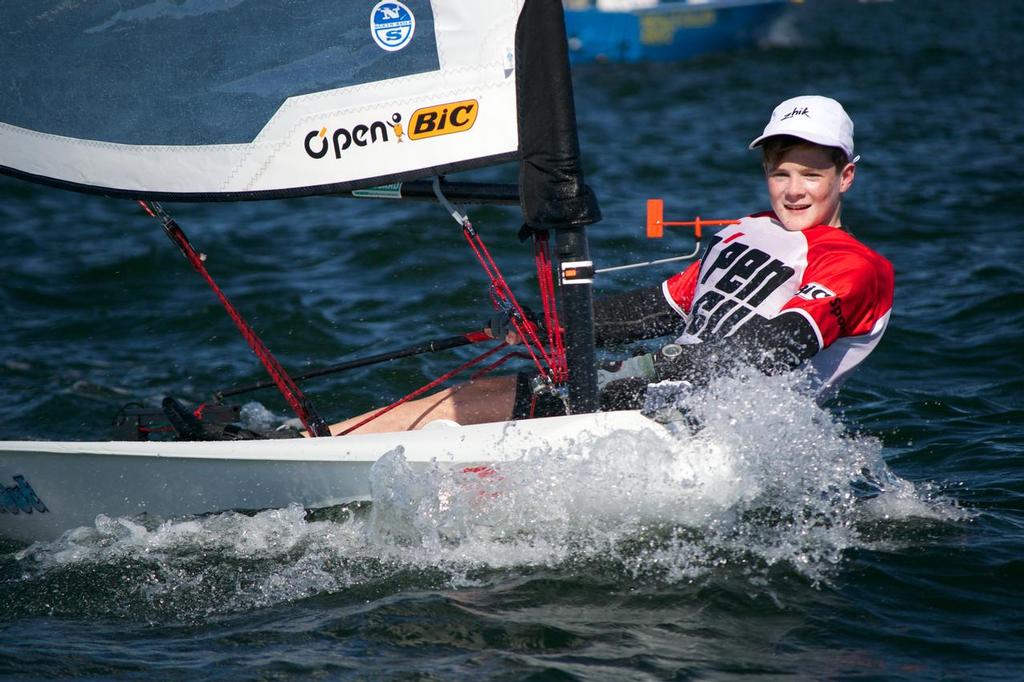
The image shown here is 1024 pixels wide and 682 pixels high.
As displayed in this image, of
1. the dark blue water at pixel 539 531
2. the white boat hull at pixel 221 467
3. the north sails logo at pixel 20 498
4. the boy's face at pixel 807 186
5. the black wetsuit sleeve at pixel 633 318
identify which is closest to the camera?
the dark blue water at pixel 539 531

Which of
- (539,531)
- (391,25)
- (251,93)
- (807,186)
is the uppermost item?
(391,25)

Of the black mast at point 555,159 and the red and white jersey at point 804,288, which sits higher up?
the black mast at point 555,159

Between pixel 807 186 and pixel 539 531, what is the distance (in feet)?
3.66

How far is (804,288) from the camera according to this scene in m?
2.86

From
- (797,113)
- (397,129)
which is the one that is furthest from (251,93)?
(797,113)

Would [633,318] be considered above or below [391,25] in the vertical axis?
below

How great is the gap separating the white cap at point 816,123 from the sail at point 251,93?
28.2 inches

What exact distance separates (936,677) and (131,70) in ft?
7.69

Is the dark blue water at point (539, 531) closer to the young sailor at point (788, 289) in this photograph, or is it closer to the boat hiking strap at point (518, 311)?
the young sailor at point (788, 289)

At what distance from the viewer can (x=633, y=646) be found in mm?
2574

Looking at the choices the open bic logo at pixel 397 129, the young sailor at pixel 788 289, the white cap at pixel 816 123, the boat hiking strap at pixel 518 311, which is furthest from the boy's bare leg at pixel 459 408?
the white cap at pixel 816 123

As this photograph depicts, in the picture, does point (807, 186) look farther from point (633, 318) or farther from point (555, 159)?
point (555, 159)

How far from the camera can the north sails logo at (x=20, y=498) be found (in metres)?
3.26

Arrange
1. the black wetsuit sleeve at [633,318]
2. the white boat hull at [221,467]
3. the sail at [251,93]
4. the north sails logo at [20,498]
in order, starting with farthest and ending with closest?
the black wetsuit sleeve at [633,318] → the north sails logo at [20,498] → the white boat hull at [221,467] → the sail at [251,93]
